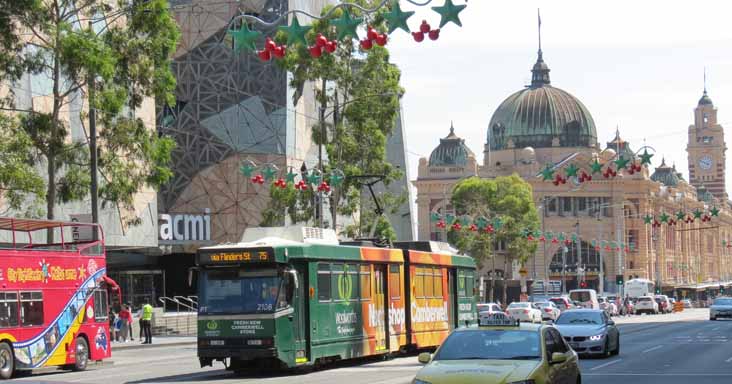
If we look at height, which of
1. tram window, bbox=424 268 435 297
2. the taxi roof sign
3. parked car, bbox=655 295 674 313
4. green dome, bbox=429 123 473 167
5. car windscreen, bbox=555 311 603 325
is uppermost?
green dome, bbox=429 123 473 167

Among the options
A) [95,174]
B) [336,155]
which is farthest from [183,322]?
[95,174]

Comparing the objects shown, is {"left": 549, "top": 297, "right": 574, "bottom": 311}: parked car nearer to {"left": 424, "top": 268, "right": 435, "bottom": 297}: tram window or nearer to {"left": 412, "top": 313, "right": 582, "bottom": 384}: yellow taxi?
{"left": 424, "top": 268, "right": 435, "bottom": 297}: tram window

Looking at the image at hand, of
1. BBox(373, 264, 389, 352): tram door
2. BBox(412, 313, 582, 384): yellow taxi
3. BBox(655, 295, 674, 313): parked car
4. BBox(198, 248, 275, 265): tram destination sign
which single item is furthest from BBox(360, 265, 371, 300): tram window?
BBox(655, 295, 674, 313): parked car

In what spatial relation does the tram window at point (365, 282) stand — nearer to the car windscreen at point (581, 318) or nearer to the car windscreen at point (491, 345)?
the car windscreen at point (581, 318)

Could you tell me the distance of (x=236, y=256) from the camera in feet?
91.0

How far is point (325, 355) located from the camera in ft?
95.4

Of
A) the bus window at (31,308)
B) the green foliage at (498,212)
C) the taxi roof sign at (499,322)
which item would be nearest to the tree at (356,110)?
the bus window at (31,308)

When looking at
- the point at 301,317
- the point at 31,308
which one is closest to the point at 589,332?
the point at 301,317

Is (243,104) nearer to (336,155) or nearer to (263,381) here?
(336,155)

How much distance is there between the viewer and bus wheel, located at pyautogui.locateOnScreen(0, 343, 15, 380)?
28828 millimetres

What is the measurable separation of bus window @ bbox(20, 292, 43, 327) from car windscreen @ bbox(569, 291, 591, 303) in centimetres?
5241

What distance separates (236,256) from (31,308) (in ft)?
18.8

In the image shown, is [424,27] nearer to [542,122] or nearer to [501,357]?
[501,357]

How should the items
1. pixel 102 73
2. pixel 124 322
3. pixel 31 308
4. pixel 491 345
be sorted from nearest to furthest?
pixel 491 345, pixel 31 308, pixel 102 73, pixel 124 322
